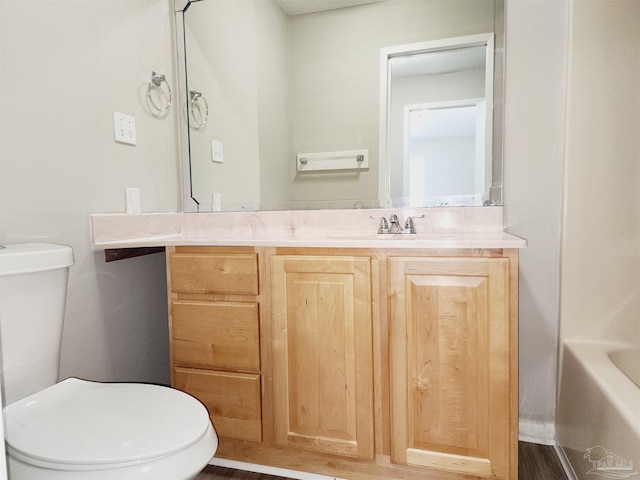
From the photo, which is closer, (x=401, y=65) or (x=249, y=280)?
(x=249, y=280)

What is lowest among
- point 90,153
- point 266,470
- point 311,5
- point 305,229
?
point 266,470

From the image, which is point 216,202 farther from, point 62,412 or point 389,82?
point 62,412

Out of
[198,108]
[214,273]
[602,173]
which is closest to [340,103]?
[198,108]

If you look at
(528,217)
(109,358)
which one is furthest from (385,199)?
(109,358)

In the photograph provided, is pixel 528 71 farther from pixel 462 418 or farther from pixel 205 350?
pixel 205 350

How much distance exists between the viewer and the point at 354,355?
1.29 m

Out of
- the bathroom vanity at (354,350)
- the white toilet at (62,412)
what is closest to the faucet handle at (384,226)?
the bathroom vanity at (354,350)

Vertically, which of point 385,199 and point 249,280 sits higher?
point 385,199

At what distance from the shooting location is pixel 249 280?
1373 millimetres

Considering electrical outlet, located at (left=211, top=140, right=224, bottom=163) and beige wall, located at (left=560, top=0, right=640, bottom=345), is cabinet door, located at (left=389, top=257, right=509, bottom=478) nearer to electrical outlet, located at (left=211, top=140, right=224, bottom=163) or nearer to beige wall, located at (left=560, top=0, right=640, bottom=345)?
beige wall, located at (left=560, top=0, right=640, bottom=345)

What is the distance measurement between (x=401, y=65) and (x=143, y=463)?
1.62 metres

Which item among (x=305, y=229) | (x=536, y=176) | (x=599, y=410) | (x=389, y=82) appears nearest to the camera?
(x=599, y=410)

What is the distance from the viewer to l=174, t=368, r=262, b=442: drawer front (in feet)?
4.57

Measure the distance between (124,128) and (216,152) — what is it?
1.53 ft
